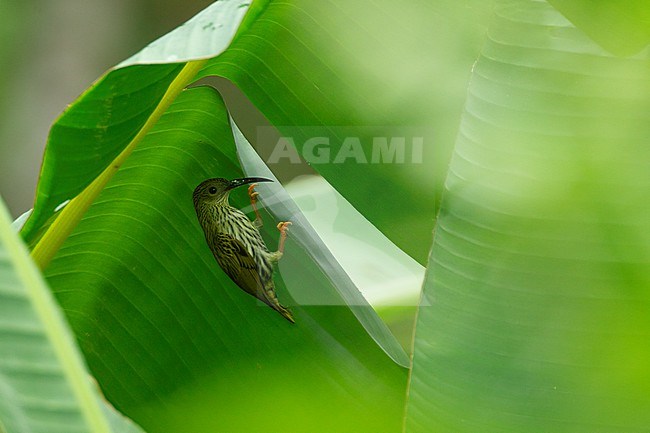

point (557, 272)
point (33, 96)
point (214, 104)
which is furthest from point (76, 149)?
point (33, 96)

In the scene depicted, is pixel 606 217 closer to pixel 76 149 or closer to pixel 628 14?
pixel 628 14

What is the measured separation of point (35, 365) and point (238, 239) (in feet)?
0.97

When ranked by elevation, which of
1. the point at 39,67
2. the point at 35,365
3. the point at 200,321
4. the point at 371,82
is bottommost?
the point at 35,365

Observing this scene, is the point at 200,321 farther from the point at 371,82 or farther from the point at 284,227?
the point at 371,82

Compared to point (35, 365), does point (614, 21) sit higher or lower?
higher

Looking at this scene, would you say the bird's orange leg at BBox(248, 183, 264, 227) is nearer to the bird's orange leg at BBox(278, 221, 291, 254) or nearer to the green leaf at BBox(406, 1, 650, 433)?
the bird's orange leg at BBox(278, 221, 291, 254)

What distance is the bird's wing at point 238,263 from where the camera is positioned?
1.72ft

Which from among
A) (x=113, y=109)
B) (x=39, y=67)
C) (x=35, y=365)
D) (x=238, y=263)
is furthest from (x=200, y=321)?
(x=39, y=67)

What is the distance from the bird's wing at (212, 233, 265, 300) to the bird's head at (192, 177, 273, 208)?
26mm

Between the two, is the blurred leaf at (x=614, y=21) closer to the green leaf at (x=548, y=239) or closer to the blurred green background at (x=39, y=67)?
the green leaf at (x=548, y=239)

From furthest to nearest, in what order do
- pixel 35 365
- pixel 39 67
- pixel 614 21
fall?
pixel 39 67 < pixel 614 21 < pixel 35 365

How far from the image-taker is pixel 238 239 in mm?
529

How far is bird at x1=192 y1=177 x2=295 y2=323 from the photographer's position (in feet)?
1.72

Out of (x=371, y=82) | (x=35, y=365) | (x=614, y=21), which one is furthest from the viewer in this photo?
(x=371, y=82)
